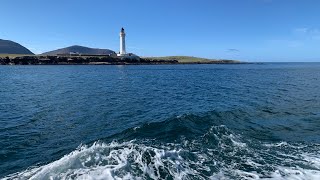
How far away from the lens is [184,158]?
47.0ft

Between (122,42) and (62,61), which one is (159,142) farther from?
(122,42)

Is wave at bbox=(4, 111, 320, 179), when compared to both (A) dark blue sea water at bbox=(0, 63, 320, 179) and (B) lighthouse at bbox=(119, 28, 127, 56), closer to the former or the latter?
(A) dark blue sea water at bbox=(0, 63, 320, 179)

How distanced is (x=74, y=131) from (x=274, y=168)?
13.5 metres

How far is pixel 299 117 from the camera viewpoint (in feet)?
80.1

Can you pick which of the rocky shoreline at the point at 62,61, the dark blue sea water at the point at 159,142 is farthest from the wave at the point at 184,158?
the rocky shoreline at the point at 62,61

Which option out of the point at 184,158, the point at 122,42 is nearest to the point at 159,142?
the point at 184,158

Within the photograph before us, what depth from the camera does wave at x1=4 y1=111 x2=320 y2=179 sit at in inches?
489

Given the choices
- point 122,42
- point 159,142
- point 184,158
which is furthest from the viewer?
point 122,42

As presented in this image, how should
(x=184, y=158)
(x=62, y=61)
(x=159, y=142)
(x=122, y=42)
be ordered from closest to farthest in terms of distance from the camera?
1. (x=184, y=158)
2. (x=159, y=142)
3. (x=62, y=61)
4. (x=122, y=42)

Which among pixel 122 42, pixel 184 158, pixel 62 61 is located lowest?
pixel 184 158

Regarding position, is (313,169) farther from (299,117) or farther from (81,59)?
(81,59)

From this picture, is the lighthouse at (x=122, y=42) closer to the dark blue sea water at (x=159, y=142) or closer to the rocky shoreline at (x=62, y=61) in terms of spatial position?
the rocky shoreline at (x=62, y=61)

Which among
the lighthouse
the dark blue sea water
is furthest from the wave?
the lighthouse

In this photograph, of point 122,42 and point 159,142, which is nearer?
point 159,142
